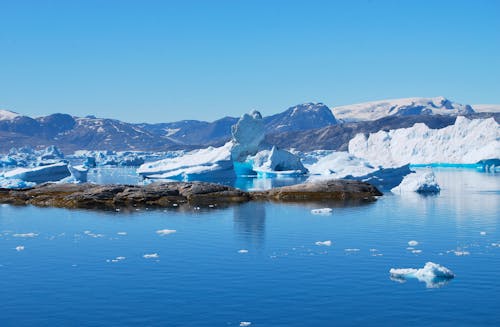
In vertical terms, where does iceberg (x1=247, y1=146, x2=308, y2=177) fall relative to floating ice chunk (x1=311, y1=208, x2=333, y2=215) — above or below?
above

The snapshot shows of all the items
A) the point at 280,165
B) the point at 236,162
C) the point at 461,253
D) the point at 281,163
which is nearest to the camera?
the point at 461,253

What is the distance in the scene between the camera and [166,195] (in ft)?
112

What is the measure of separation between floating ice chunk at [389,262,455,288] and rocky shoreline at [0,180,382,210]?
17928 mm

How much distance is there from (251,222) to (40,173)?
33.2 meters

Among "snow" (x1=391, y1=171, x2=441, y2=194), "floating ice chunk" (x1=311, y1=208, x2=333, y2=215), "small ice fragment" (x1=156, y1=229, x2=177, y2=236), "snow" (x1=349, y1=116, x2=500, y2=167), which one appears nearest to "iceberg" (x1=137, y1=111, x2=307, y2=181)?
"snow" (x1=349, y1=116, x2=500, y2=167)

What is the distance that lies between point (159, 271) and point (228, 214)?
11.9 metres

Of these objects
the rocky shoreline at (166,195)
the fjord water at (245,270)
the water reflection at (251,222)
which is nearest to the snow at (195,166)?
the rocky shoreline at (166,195)

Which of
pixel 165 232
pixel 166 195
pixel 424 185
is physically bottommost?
pixel 165 232

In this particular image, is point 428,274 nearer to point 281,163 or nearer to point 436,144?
point 281,163

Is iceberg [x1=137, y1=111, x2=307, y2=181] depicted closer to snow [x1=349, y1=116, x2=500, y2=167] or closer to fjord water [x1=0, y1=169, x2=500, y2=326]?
snow [x1=349, y1=116, x2=500, y2=167]

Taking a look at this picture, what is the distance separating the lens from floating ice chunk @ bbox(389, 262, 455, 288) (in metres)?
14.4

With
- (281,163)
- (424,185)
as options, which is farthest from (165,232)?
(281,163)

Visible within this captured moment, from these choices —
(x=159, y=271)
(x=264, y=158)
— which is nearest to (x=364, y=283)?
(x=159, y=271)

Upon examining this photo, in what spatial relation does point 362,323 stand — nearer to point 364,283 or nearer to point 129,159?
point 364,283
